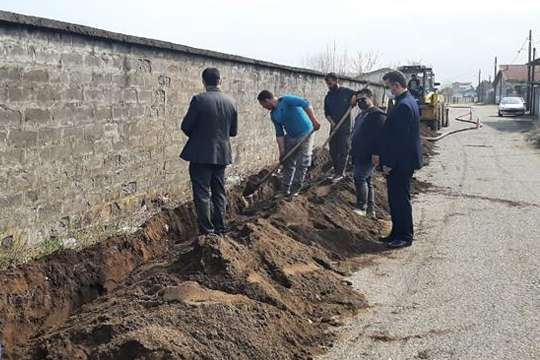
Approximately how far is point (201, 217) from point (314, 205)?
2120 mm

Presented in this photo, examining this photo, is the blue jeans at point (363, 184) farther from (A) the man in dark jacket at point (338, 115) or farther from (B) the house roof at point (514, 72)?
(B) the house roof at point (514, 72)

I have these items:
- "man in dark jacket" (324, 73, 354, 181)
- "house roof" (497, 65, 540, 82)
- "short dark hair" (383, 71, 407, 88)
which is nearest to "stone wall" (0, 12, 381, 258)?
"man in dark jacket" (324, 73, 354, 181)

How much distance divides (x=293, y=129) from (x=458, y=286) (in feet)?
12.3

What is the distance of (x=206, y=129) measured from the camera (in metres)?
6.80

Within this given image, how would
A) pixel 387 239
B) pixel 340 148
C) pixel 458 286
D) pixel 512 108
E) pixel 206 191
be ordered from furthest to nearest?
pixel 512 108, pixel 340 148, pixel 387 239, pixel 206 191, pixel 458 286

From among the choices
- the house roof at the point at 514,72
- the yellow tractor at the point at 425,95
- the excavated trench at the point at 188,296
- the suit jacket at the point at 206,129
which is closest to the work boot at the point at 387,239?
the excavated trench at the point at 188,296

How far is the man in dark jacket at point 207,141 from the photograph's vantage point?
6762 mm

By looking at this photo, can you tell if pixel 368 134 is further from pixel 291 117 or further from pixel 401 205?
pixel 401 205

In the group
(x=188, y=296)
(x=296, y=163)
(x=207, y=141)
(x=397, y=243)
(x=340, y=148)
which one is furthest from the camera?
(x=340, y=148)

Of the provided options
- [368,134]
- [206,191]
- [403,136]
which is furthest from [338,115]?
[206,191]

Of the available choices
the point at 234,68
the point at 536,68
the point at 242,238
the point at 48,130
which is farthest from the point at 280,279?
the point at 536,68

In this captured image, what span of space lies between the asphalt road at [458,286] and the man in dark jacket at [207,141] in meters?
1.73

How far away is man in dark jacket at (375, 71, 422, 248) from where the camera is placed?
7484mm

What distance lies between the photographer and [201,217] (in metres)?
6.93
